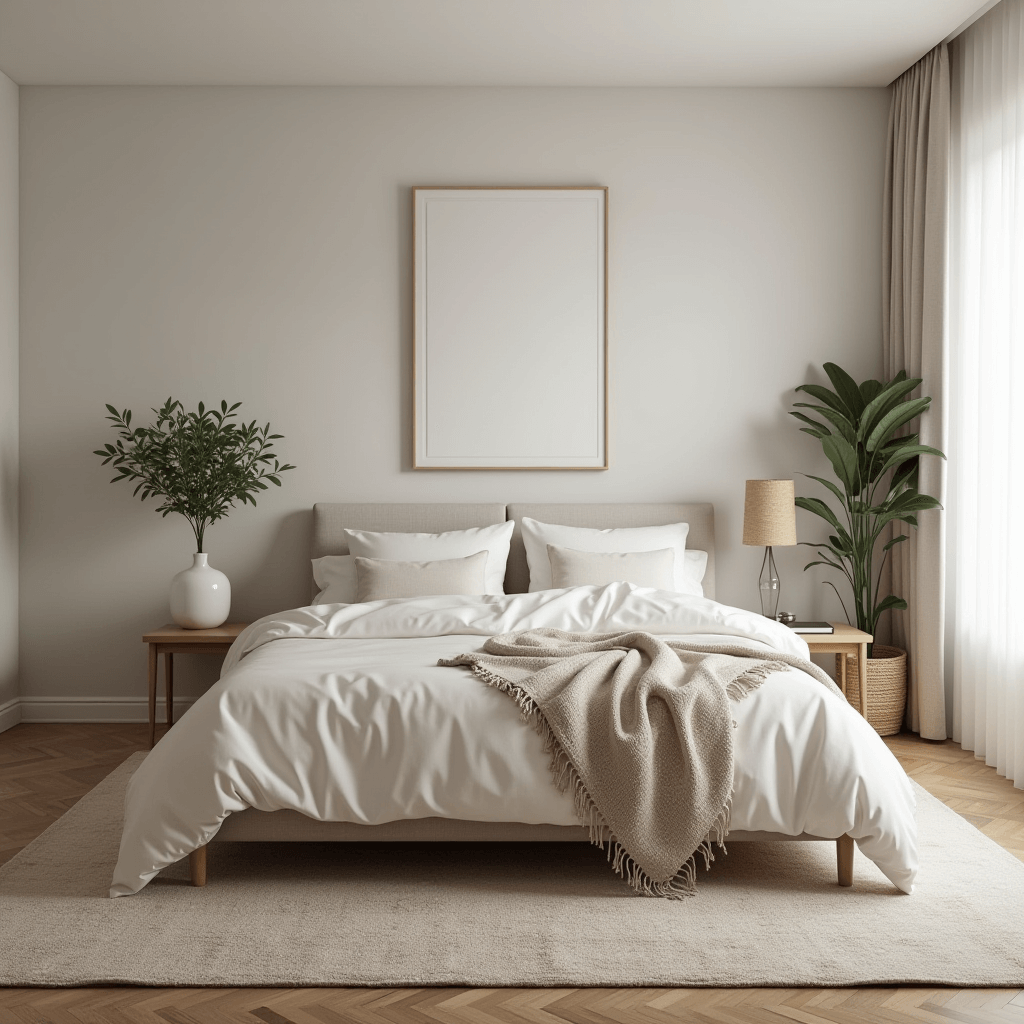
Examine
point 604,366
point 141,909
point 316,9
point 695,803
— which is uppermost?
point 316,9

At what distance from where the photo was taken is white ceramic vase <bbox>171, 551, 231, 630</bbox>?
15.4 feet

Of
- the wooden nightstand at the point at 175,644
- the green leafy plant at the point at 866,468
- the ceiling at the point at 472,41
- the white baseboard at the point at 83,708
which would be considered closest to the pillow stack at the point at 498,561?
the wooden nightstand at the point at 175,644

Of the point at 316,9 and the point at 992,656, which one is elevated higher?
the point at 316,9

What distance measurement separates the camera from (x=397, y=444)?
5.20 metres

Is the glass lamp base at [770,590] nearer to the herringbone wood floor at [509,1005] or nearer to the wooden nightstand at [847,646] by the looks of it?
Answer: the wooden nightstand at [847,646]

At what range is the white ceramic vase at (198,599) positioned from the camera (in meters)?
4.69

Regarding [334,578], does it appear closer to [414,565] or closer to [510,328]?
[414,565]

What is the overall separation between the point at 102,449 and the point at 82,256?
941 mm

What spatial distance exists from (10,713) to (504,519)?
254cm

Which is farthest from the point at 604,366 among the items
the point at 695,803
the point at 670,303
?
the point at 695,803

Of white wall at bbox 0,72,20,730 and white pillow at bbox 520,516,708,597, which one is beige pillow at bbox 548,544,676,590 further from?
white wall at bbox 0,72,20,730

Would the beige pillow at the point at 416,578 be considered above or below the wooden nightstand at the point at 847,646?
above

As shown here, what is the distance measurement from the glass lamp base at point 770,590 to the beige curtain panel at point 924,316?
2.00ft

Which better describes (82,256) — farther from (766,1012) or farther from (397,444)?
(766,1012)
